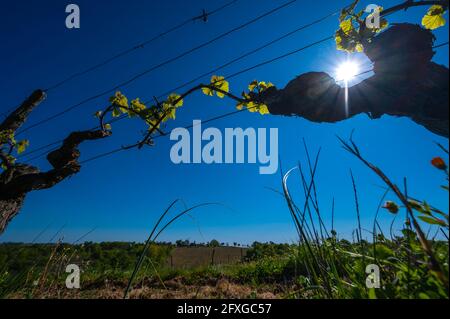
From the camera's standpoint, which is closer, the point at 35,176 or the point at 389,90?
the point at 389,90

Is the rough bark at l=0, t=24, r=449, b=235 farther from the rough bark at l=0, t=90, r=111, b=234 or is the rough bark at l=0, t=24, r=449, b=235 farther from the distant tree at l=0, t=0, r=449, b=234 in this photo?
the rough bark at l=0, t=90, r=111, b=234

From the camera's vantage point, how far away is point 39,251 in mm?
1987

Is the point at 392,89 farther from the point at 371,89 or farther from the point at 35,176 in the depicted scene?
the point at 35,176

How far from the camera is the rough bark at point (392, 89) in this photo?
2090 millimetres

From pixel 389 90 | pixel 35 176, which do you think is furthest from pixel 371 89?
pixel 35 176

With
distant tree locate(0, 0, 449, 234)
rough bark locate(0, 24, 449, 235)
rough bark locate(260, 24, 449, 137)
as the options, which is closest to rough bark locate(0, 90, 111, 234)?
distant tree locate(0, 0, 449, 234)

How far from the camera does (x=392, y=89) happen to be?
235 cm

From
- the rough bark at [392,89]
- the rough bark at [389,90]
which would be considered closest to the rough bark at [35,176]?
the rough bark at [389,90]

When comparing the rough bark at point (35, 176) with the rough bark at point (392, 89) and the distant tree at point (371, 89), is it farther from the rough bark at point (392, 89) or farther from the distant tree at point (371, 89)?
the rough bark at point (392, 89)

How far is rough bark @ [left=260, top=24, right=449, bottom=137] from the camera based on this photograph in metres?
2.09

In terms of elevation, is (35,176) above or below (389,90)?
above
